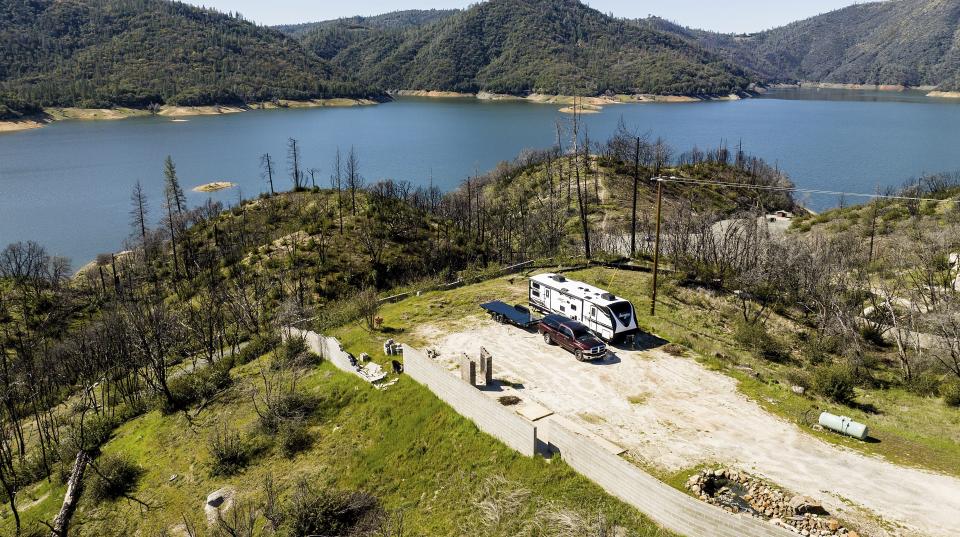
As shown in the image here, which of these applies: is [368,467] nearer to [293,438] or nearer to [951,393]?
[293,438]

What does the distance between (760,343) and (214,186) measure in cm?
10538

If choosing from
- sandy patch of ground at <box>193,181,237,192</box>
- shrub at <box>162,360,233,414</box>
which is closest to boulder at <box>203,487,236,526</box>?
shrub at <box>162,360,233,414</box>

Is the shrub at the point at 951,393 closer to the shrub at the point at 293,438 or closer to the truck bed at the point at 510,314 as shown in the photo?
the truck bed at the point at 510,314

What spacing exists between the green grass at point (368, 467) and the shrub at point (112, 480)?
14.9 inches

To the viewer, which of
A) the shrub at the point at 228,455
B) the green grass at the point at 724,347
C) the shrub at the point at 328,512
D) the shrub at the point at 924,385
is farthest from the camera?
the shrub at the point at 924,385

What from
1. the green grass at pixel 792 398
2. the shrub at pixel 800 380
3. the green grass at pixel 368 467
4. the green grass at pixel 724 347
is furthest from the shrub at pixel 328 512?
the shrub at pixel 800 380

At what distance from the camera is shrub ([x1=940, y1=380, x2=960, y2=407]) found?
22.8 m

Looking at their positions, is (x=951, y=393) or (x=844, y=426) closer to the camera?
(x=844, y=426)

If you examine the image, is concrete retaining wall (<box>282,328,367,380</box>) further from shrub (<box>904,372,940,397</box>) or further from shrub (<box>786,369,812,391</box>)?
shrub (<box>904,372,940,397</box>)

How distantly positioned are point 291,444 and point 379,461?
4.52 metres

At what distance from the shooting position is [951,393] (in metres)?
23.0

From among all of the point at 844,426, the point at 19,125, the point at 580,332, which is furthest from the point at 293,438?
the point at 19,125

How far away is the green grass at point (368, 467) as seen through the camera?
1714 cm

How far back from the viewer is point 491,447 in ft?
63.9
